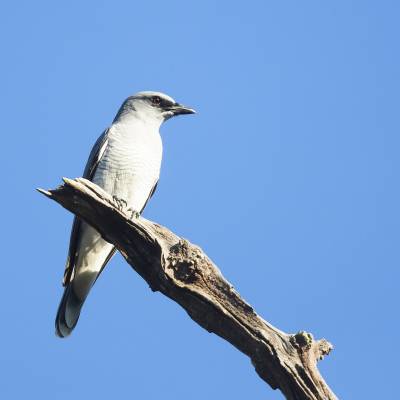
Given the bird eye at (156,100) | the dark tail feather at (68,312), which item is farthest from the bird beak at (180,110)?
the dark tail feather at (68,312)

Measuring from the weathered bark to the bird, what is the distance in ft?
5.34

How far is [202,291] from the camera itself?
582cm

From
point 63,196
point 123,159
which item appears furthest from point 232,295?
point 123,159

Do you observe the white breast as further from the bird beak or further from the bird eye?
the bird beak

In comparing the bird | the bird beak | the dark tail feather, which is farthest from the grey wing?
the bird beak

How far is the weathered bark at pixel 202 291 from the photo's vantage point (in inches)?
213

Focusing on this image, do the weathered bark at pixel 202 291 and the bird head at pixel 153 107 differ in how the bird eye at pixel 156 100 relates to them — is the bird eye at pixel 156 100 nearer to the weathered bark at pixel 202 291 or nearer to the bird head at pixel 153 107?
the bird head at pixel 153 107

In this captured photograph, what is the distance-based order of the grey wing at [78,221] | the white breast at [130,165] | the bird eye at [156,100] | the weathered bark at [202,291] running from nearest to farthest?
1. the weathered bark at [202,291]
2. the white breast at [130,165]
3. the grey wing at [78,221]
4. the bird eye at [156,100]

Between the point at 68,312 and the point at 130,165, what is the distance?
6.11 ft

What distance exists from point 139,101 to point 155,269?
382 cm

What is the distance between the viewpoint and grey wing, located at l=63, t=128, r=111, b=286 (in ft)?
27.3

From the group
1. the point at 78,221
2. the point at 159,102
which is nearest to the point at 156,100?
the point at 159,102

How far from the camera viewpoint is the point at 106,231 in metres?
6.28

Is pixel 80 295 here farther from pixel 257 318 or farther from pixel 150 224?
pixel 257 318
